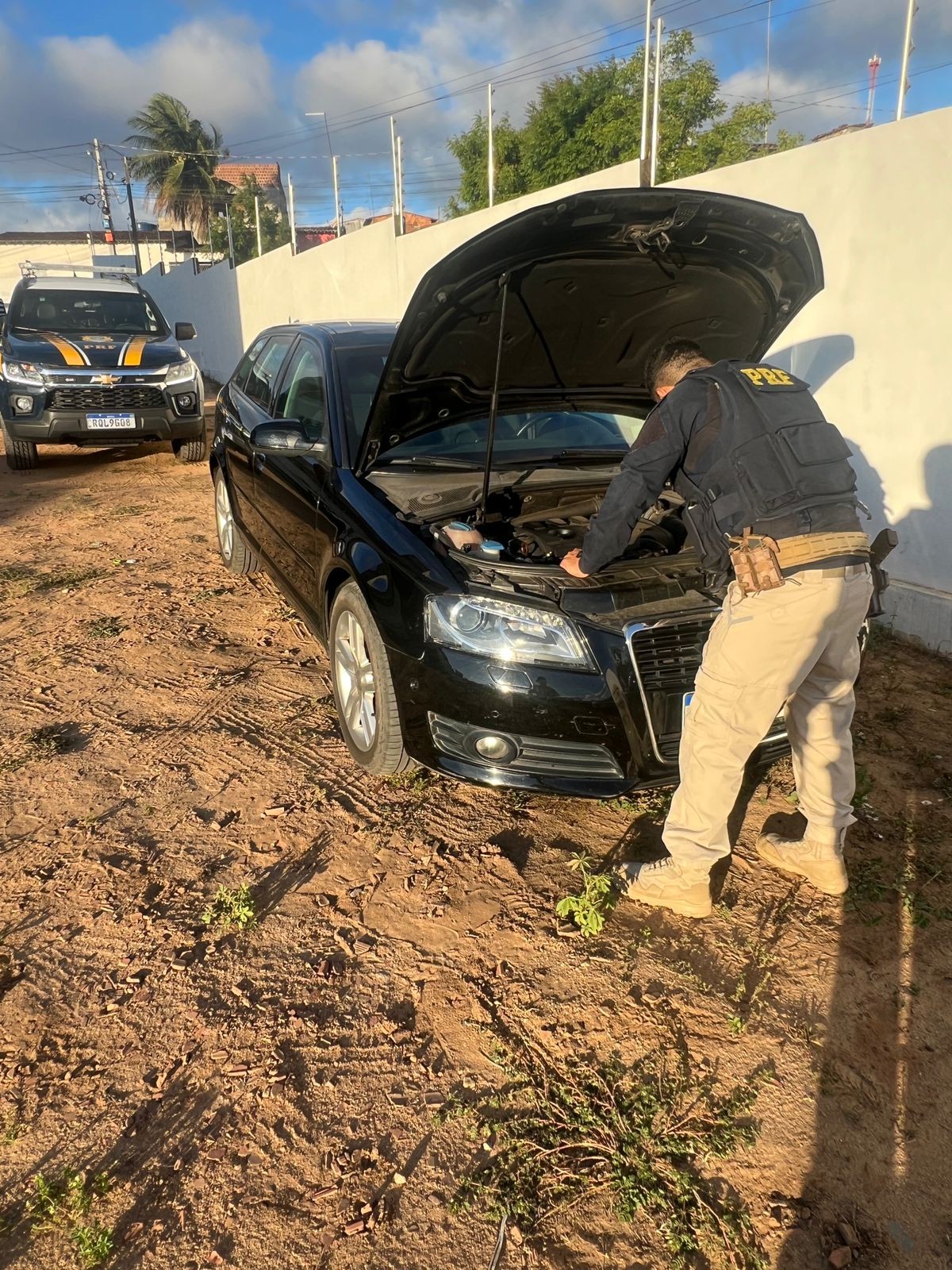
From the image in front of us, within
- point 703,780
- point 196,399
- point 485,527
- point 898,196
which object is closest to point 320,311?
point 196,399

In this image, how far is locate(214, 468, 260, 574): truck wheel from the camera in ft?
17.9

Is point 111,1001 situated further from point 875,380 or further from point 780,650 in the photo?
point 875,380

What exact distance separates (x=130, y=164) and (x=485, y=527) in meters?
51.2

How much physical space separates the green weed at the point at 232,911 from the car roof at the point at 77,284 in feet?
30.5

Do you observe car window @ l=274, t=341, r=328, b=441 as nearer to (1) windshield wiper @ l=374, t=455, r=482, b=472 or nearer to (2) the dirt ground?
(1) windshield wiper @ l=374, t=455, r=482, b=472

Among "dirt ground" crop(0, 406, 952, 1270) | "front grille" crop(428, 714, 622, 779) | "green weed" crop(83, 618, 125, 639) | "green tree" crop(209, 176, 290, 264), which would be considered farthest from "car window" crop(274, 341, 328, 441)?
"green tree" crop(209, 176, 290, 264)

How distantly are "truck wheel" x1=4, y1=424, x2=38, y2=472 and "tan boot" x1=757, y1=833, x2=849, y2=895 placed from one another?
8.61 m

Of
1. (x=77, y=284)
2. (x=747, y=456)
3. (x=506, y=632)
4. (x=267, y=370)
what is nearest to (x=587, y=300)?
(x=747, y=456)

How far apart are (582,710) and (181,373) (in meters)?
7.90

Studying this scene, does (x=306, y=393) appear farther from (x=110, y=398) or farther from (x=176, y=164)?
(x=176, y=164)

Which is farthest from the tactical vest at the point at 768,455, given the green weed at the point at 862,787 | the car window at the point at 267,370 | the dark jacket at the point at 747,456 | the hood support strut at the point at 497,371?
the car window at the point at 267,370

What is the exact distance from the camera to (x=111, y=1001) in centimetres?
230

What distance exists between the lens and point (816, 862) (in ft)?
8.96

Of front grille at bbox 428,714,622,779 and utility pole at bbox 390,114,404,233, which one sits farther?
utility pole at bbox 390,114,404,233
